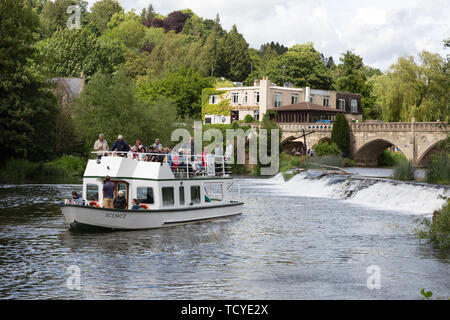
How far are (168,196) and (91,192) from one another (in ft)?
10.9

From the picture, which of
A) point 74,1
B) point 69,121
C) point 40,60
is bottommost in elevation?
point 69,121

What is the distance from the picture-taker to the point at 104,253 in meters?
22.2

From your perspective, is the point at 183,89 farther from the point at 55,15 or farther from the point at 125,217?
the point at 125,217

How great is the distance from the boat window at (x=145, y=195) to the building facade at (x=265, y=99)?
265ft

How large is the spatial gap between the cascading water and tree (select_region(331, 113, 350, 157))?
35.0 meters

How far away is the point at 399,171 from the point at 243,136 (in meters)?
37.1

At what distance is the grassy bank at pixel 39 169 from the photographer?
2159 inches

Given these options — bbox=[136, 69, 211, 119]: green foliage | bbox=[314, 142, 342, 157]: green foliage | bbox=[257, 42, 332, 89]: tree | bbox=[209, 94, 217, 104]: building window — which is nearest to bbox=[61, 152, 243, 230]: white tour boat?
bbox=[314, 142, 342, 157]: green foliage

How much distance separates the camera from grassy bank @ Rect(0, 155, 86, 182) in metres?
54.8

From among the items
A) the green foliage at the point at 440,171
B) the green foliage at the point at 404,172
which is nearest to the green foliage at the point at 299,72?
the green foliage at the point at 404,172

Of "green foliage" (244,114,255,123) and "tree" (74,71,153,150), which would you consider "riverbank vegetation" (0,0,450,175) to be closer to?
"tree" (74,71,153,150)

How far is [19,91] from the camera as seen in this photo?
55.4m
